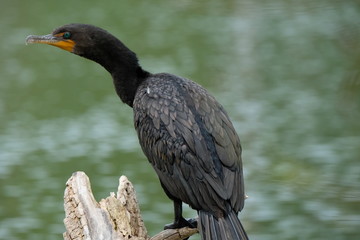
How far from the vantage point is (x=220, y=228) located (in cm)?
375

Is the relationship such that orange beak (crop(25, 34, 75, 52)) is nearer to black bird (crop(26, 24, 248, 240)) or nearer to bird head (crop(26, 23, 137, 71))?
bird head (crop(26, 23, 137, 71))

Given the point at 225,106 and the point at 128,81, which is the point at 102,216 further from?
the point at 225,106

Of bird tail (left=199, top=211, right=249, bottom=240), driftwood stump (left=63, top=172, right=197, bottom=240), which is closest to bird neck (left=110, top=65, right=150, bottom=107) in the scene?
driftwood stump (left=63, top=172, right=197, bottom=240)

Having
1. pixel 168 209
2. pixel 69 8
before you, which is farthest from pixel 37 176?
pixel 69 8

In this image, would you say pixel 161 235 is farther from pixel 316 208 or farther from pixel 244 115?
pixel 244 115

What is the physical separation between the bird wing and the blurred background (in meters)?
0.73

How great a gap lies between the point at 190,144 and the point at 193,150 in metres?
0.04

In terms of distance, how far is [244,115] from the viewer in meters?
8.90

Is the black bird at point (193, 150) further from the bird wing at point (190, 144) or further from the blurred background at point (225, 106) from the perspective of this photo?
the blurred background at point (225, 106)

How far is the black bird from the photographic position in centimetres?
380

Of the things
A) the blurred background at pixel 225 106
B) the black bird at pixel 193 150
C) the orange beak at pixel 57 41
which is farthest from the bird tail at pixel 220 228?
the orange beak at pixel 57 41

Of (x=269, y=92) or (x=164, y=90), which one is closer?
(x=164, y=90)

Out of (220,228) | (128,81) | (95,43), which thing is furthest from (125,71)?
(220,228)

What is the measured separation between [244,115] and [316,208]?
2.03 meters
